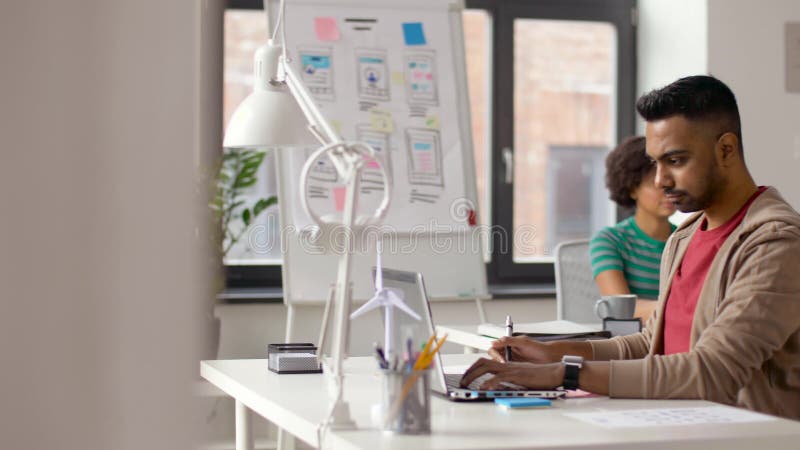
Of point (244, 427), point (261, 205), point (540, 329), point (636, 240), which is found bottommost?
point (244, 427)

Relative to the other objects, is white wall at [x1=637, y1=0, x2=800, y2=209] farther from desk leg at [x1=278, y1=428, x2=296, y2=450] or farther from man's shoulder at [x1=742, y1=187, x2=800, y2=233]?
desk leg at [x1=278, y1=428, x2=296, y2=450]

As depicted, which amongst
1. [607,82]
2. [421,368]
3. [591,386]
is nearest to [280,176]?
[607,82]

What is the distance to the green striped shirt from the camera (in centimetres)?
347

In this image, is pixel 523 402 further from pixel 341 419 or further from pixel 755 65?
pixel 755 65

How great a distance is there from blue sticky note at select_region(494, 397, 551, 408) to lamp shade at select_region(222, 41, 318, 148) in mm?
664

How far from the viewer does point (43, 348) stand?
37 centimetres

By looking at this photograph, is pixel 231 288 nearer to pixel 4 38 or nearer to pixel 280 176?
pixel 280 176

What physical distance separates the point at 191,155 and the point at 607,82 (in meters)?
4.59

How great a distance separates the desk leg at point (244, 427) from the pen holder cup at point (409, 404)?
85 cm

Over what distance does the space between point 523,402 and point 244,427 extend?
2.57 ft

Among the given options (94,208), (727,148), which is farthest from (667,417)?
(94,208)

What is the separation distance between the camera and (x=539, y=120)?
4.61 m

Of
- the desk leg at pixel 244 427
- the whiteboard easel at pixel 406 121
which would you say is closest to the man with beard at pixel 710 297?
the desk leg at pixel 244 427

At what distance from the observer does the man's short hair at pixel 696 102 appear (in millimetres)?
1998
